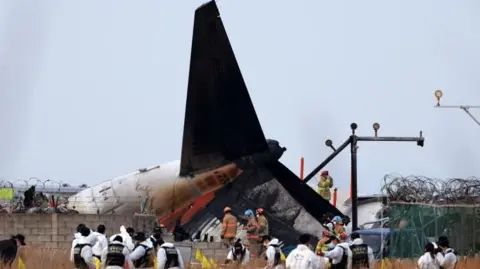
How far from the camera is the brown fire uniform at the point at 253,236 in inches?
1522

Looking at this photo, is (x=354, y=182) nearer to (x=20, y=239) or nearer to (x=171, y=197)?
(x=171, y=197)

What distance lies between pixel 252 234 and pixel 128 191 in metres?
8.16

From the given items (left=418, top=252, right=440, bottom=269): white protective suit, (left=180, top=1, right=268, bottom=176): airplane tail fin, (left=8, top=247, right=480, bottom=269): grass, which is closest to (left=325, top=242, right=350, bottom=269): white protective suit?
(left=418, top=252, right=440, bottom=269): white protective suit

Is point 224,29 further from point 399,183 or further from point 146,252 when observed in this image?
point 146,252

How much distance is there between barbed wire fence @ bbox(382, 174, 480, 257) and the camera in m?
38.2

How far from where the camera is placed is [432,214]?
38.6m

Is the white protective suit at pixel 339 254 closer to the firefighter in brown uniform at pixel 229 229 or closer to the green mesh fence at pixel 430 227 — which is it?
the green mesh fence at pixel 430 227

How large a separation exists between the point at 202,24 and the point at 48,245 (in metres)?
8.77

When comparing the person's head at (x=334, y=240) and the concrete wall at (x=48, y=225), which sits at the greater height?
the concrete wall at (x=48, y=225)

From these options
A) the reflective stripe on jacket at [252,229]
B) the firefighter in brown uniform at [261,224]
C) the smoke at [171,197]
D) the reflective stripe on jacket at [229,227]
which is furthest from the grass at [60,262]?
the smoke at [171,197]

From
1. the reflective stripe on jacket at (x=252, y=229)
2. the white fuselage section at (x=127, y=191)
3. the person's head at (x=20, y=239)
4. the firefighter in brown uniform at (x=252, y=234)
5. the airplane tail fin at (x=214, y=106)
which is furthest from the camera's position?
the white fuselage section at (x=127, y=191)

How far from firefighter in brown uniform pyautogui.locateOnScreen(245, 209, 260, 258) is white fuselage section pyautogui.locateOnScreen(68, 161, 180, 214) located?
236 inches

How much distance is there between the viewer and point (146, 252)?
1108 inches

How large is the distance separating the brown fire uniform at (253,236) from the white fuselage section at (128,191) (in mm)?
6244
